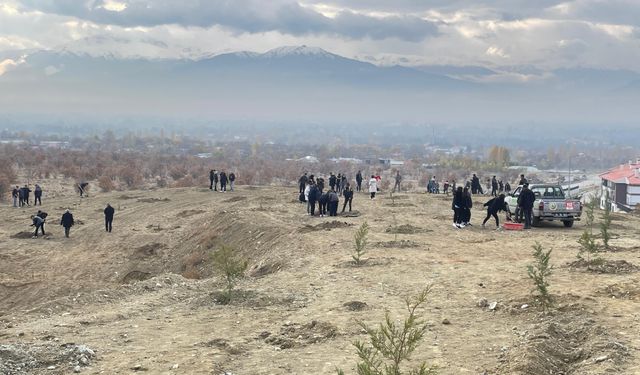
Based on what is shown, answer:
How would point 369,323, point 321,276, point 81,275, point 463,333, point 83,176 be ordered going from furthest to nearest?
point 83,176 < point 81,275 < point 321,276 < point 369,323 < point 463,333

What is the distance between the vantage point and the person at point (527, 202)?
71.4ft

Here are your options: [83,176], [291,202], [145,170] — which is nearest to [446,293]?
[291,202]

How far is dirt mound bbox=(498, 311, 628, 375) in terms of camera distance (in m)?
8.32

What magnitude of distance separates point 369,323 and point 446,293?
279 cm

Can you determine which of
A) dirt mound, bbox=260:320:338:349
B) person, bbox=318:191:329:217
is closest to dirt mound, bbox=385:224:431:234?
person, bbox=318:191:329:217

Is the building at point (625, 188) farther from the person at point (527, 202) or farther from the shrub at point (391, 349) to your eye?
the shrub at point (391, 349)

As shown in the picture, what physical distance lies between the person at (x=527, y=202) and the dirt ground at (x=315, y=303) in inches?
33.3

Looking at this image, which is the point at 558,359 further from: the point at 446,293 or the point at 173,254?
the point at 173,254

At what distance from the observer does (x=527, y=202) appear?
859 inches

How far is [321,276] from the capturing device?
15.5 meters

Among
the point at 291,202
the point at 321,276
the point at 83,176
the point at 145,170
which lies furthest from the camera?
the point at 145,170

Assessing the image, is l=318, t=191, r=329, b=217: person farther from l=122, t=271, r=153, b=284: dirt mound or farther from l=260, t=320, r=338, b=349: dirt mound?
l=260, t=320, r=338, b=349: dirt mound

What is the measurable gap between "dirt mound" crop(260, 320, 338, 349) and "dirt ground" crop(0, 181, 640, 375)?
40mm

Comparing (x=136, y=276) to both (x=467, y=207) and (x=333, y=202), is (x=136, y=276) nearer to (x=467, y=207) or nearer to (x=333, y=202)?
(x=333, y=202)
